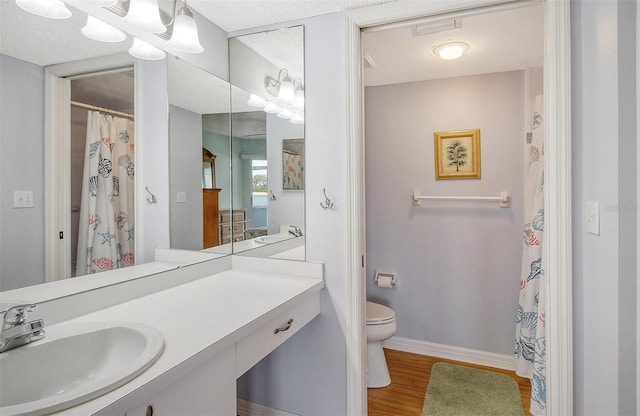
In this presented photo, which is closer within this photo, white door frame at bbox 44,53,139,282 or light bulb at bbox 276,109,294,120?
white door frame at bbox 44,53,139,282

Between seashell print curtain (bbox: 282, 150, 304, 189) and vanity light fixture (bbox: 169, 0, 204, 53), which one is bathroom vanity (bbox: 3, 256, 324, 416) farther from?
vanity light fixture (bbox: 169, 0, 204, 53)

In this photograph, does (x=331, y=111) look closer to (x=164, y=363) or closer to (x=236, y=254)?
(x=236, y=254)

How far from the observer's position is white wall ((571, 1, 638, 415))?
897 mm

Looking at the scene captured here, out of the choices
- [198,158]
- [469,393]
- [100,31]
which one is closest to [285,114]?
[198,158]

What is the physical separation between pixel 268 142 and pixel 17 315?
137cm

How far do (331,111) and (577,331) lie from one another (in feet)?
4.67

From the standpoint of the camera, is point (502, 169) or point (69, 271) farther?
point (502, 169)

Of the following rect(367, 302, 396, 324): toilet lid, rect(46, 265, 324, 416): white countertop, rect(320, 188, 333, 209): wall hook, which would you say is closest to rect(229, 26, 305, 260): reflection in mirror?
rect(320, 188, 333, 209): wall hook

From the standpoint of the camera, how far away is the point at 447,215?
2748mm

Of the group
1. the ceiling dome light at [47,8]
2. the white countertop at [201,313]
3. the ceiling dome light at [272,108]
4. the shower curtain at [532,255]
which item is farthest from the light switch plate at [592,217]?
the ceiling dome light at [47,8]

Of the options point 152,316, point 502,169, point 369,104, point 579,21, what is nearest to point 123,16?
point 152,316

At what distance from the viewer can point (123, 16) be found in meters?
1.42

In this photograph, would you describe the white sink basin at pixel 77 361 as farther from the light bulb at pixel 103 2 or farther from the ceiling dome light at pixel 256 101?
the ceiling dome light at pixel 256 101

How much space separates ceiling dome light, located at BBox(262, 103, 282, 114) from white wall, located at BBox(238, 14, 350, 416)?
236mm
